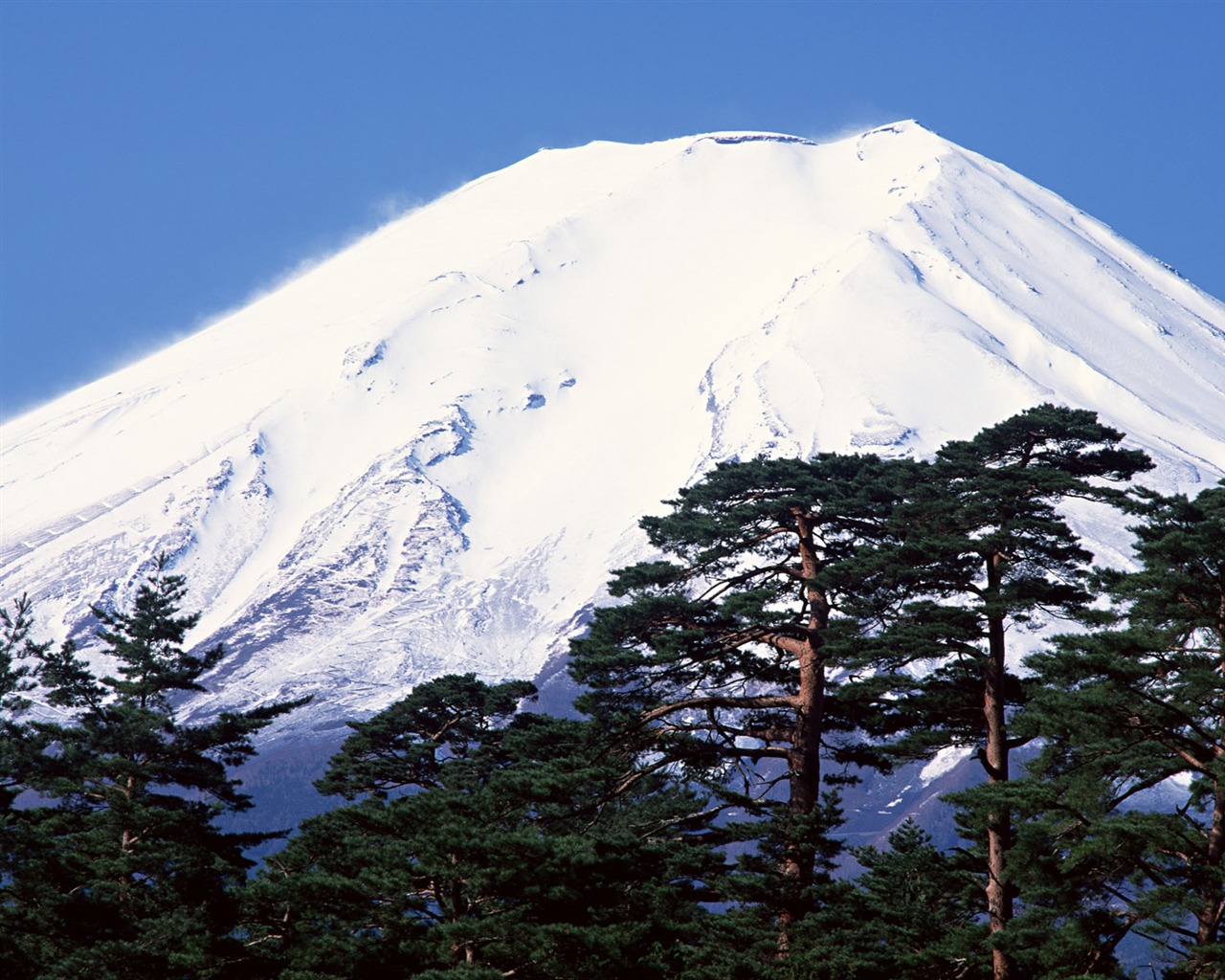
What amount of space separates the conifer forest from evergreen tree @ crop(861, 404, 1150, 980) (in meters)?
0.07

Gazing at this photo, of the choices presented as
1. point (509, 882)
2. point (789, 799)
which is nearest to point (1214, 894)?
point (789, 799)

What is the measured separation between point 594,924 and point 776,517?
8.99 metres

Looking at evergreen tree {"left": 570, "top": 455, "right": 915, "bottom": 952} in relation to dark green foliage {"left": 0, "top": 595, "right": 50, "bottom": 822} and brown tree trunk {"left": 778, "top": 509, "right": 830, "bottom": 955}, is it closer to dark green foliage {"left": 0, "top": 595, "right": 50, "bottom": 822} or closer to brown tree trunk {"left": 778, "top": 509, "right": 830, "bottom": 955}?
brown tree trunk {"left": 778, "top": 509, "right": 830, "bottom": 955}

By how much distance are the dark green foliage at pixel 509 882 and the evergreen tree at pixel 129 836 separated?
6.35ft

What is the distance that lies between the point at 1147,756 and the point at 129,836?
21.2 m

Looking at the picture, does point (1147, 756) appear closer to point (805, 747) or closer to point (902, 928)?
point (902, 928)

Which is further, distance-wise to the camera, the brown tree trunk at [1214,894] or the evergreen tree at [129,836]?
the evergreen tree at [129,836]

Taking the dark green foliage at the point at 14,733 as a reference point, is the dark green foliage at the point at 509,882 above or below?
below

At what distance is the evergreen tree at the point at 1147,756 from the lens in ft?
74.5

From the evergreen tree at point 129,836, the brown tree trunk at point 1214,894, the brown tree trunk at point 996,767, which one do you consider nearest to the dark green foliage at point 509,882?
the evergreen tree at point 129,836

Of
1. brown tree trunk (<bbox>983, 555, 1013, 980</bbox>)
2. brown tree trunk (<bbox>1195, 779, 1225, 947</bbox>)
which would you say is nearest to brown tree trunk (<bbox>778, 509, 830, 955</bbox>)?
brown tree trunk (<bbox>983, 555, 1013, 980</bbox>)

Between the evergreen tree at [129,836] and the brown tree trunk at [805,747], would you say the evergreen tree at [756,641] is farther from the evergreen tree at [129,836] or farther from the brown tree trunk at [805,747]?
the evergreen tree at [129,836]

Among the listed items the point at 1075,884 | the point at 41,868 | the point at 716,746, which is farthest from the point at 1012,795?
the point at 41,868

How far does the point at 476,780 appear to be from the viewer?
36.0 m
